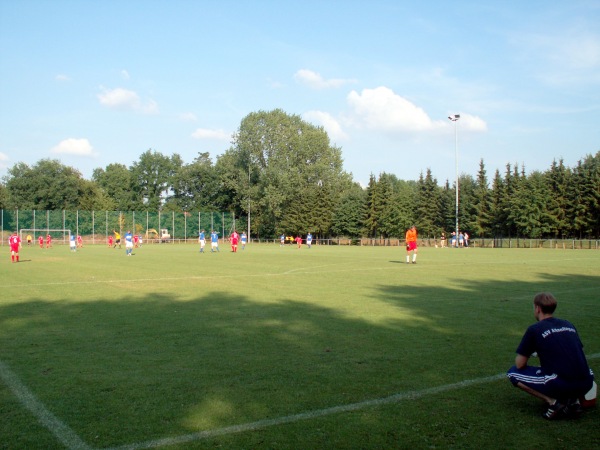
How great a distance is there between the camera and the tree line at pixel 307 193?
208ft

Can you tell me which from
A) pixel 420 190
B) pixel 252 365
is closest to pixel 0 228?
pixel 420 190

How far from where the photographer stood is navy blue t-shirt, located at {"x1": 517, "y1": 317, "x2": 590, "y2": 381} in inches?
209

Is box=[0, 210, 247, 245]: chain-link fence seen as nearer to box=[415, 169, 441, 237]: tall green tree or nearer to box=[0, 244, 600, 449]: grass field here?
box=[415, 169, 441, 237]: tall green tree

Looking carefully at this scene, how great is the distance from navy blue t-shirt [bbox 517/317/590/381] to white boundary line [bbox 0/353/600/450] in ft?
3.57

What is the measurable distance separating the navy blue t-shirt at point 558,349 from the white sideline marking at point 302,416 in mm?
1027

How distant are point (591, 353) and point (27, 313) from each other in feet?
35.3

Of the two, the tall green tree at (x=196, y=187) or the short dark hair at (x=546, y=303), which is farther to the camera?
the tall green tree at (x=196, y=187)

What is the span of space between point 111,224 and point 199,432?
7889cm

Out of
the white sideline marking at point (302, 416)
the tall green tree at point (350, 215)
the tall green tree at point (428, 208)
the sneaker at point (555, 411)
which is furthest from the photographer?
the tall green tree at point (350, 215)

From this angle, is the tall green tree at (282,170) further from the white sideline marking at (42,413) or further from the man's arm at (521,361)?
the man's arm at (521,361)

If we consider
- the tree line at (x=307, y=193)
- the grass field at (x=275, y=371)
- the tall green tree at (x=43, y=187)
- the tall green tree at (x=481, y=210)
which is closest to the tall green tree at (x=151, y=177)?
the tree line at (x=307, y=193)

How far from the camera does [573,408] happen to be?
5.32 metres

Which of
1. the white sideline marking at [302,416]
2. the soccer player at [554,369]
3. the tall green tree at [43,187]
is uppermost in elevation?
the tall green tree at [43,187]

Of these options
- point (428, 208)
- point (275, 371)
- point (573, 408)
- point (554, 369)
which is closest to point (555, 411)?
point (573, 408)
